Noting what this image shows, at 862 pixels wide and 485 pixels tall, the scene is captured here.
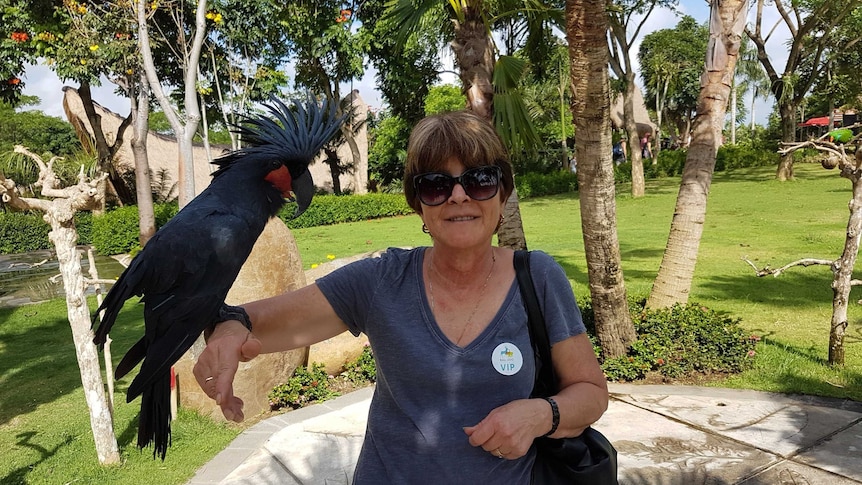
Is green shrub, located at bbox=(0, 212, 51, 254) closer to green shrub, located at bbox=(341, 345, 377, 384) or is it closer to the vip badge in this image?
green shrub, located at bbox=(341, 345, 377, 384)

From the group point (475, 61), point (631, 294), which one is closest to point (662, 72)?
point (631, 294)

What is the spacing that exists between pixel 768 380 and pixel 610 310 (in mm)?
1510

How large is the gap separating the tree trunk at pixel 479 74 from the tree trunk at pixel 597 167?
3.89 feet

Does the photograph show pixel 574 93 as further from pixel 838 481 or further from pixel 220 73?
pixel 220 73

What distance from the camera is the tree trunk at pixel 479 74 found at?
6.27m

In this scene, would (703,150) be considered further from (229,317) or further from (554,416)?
(229,317)

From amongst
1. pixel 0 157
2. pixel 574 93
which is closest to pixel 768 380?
pixel 574 93

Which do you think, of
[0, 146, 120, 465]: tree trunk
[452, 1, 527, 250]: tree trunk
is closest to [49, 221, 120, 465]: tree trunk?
[0, 146, 120, 465]: tree trunk

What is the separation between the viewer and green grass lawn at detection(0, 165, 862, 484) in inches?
177

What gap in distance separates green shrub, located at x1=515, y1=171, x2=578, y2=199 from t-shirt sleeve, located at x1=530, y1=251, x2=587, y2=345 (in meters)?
23.9

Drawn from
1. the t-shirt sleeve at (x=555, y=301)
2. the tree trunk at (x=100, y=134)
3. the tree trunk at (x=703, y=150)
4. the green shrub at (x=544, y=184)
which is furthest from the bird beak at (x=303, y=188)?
the green shrub at (x=544, y=184)

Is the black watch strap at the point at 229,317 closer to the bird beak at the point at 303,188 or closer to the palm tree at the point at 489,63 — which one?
the bird beak at the point at 303,188

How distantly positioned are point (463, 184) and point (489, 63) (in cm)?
523

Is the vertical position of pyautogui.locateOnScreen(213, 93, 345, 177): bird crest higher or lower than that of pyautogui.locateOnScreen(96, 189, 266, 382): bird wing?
higher
